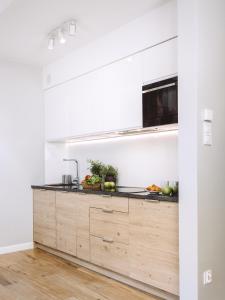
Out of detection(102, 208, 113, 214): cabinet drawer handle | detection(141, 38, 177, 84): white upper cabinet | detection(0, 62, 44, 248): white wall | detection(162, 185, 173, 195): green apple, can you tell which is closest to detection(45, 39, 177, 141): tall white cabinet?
detection(141, 38, 177, 84): white upper cabinet

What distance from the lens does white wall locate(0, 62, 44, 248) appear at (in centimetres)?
431

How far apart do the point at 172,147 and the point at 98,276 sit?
154 centimetres

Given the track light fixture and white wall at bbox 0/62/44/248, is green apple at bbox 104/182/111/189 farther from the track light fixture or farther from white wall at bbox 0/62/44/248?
the track light fixture

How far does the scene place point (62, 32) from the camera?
3367 mm

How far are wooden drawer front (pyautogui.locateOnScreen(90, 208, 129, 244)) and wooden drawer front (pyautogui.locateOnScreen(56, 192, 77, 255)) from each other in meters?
0.37

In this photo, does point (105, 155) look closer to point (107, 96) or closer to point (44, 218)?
point (107, 96)

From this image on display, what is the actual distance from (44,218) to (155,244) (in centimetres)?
203

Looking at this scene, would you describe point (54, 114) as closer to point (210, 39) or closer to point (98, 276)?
point (98, 276)

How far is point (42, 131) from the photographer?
4.71 m

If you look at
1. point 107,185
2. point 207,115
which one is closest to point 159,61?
point 207,115

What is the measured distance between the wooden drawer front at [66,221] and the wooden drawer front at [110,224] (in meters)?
0.37

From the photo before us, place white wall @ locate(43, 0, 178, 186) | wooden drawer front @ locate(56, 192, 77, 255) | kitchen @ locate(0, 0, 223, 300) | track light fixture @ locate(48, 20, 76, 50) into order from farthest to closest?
wooden drawer front @ locate(56, 192, 77, 255) → track light fixture @ locate(48, 20, 76, 50) → white wall @ locate(43, 0, 178, 186) → kitchen @ locate(0, 0, 223, 300)

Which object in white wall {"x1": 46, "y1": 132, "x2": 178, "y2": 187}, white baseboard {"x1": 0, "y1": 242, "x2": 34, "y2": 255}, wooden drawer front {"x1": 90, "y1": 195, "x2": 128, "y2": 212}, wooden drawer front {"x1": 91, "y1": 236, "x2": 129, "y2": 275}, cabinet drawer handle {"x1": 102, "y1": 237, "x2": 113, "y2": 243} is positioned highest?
white wall {"x1": 46, "y1": 132, "x2": 178, "y2": 187}

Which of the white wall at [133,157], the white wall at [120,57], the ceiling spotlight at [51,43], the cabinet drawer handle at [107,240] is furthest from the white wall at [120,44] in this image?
the cabinet drawer handle at [107,240]
